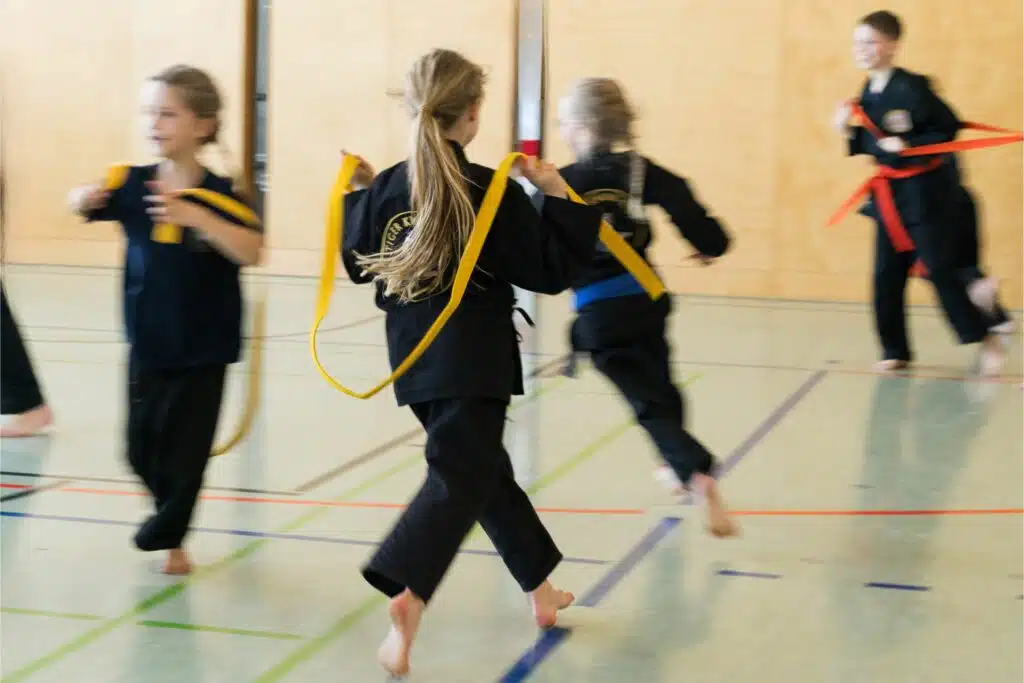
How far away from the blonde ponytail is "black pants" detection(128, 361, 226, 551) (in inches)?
28.4

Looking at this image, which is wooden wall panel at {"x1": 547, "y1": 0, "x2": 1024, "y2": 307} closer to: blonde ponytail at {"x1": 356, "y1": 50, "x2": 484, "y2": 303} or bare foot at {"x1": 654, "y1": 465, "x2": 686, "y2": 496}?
bare foot at {"x1": 654, "y1": 465, "x2": 686, "y2": 496}

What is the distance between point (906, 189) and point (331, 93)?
5.07 metres

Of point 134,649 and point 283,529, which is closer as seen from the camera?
point 134,649

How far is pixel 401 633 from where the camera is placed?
2592mm

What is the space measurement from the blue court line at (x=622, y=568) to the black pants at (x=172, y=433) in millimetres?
891

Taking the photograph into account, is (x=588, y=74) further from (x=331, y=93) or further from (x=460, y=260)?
(x=460, y=260)

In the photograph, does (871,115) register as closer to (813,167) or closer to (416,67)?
(813,167)

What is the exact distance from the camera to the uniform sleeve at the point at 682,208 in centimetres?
356

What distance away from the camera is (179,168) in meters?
3.13

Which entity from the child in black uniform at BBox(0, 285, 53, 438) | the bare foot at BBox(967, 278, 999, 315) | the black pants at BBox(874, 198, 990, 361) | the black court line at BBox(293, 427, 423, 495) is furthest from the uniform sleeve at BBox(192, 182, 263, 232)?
the bare foot at BBox(967, 278, 999, 315)

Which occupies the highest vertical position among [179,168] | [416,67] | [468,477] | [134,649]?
[416,67]

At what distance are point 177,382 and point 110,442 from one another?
64.0 inches

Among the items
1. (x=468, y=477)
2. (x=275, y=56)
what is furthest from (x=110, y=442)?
(x=275, y=56)

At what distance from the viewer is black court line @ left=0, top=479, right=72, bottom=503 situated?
3844 mm
